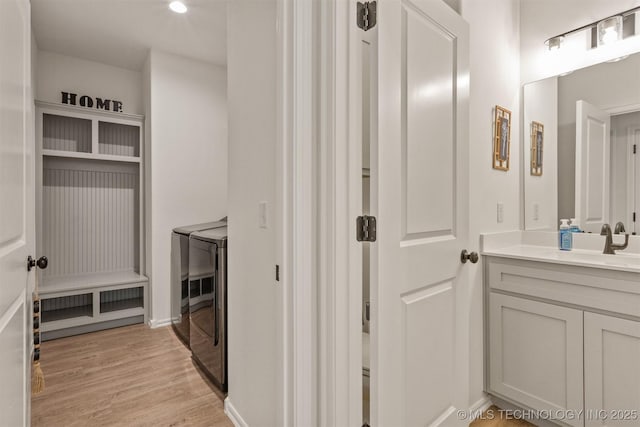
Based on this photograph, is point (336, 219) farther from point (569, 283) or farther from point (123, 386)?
point (123, 386)

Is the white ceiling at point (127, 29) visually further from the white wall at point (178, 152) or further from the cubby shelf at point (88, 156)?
the cubby shelf at point (88, 156)

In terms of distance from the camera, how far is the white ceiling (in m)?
2.53

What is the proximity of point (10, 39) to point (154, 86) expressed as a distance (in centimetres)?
245

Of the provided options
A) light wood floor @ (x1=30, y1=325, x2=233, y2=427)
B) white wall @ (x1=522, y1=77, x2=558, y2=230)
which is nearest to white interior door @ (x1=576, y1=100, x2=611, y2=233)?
white wall @ (x1=522, y1=77, x2=558, y2=230)

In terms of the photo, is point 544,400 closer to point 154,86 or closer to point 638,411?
point 638,411

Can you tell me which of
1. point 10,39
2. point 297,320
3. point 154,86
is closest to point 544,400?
point 297,320

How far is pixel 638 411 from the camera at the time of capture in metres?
1.37

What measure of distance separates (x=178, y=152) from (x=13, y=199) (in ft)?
8.16

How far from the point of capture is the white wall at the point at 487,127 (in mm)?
1787

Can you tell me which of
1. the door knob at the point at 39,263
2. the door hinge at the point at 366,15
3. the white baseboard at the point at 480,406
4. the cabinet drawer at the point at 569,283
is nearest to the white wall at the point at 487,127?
the white baseboard at the point at 480,406

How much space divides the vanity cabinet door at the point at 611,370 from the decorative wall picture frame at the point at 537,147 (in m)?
0.97

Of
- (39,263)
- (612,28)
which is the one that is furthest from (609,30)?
(39,263)

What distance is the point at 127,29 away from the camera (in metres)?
2.84

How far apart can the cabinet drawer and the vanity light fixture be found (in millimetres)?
1312
